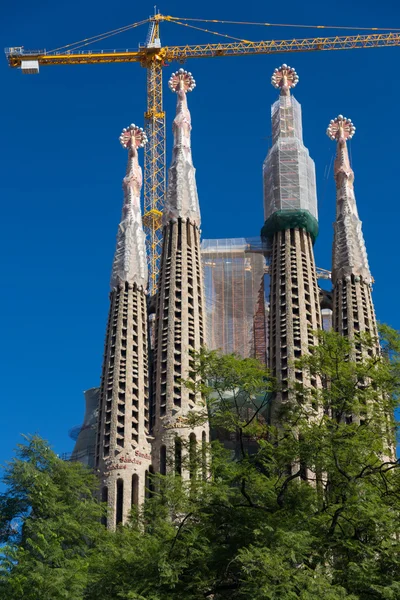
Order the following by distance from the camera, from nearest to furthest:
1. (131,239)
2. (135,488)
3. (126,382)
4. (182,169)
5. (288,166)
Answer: (135,488), (126,382), (131,239), (182,169), (288,166)

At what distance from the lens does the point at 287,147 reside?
7181 centimetres

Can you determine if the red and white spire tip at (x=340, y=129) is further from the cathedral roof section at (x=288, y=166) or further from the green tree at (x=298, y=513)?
the green tree at (x=298, y=513)

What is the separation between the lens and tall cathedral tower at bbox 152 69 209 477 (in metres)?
Answer: 61.8

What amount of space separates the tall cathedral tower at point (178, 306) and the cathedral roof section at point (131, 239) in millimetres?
1657

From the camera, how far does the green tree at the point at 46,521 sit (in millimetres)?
37125

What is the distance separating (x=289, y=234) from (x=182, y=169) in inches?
287

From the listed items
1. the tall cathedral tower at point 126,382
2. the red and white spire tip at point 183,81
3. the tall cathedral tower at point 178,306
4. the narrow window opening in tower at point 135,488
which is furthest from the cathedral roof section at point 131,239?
the narrow window opening in tower at point 135,488

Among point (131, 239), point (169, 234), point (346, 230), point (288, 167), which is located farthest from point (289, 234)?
point (131, 239)

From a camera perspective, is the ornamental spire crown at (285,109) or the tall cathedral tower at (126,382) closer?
the tall cathedral tower at (126,382)

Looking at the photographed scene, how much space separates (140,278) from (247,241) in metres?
8.78

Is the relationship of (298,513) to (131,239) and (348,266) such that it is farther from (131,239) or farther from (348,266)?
(131,239)

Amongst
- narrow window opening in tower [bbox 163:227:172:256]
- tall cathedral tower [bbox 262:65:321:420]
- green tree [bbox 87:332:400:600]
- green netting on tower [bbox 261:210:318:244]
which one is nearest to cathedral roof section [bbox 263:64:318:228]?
tall cathedral tower [bbox 262:65:321:420]

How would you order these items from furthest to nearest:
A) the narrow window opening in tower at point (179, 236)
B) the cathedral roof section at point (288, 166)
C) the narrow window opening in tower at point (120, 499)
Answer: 1. the cathedral roof section at point (288, 166)
2. the narrow window opening in tower at point (179, 236)
3. the narrow window opening in tower at point (120, 499)

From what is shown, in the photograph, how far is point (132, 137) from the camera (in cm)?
7481
